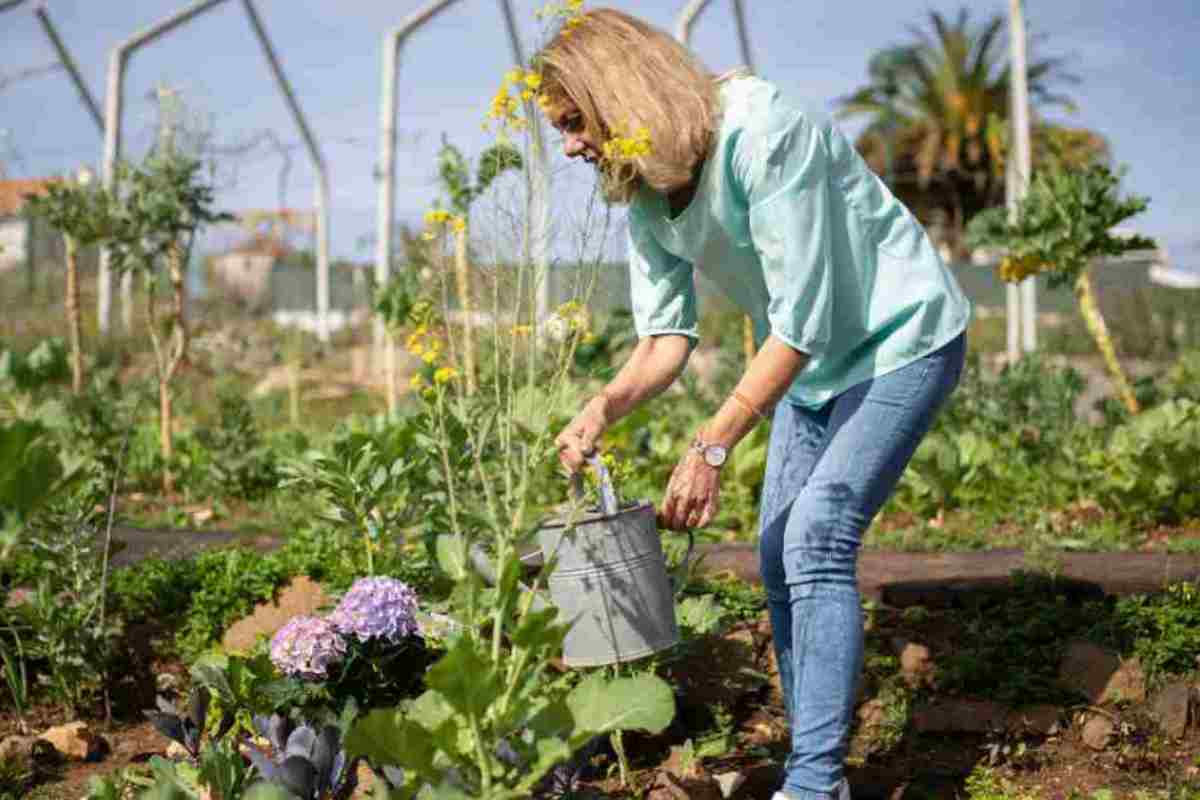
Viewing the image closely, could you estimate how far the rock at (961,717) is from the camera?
2.82m

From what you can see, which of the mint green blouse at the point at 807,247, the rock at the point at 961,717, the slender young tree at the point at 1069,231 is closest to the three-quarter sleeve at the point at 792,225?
the mint green blouse at the point at 807,247

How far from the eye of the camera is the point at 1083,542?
4043mm

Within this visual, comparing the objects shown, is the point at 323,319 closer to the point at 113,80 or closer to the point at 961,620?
the point at 113,80

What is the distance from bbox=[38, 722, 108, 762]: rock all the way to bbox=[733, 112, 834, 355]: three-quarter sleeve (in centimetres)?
186

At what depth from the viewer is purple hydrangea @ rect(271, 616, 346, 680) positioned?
2355 millimetres

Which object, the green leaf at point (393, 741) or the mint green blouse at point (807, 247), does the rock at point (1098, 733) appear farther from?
the green leaf at point (393, 741)

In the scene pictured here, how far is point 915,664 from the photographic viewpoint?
310 centimetres

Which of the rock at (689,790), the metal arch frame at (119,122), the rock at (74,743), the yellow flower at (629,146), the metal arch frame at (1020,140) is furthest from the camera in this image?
the metal arch frame at (119,122)

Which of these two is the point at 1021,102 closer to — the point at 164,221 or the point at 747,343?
the point at 747,343

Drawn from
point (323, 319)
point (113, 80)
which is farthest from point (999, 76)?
point (113, 80)

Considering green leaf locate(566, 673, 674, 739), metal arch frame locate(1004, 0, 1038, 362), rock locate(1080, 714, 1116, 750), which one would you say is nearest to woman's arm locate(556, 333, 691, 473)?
green leaf locate(566, 673, 674, 739)

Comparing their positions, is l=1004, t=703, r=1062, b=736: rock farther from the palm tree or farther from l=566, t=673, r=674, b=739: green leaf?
the palm tree

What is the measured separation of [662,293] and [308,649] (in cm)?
91

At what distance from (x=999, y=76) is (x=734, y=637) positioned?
81.2ft
